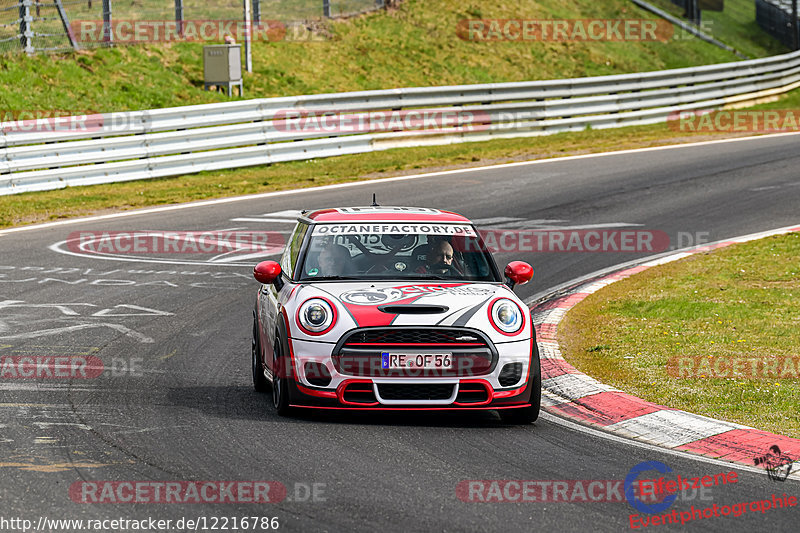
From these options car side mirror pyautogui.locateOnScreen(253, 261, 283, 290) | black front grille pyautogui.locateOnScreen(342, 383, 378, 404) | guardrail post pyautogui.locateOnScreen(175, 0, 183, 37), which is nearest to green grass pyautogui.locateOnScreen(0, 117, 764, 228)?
guardrail post pyautogui.locateOnScreen(175, 0, 183, 37)

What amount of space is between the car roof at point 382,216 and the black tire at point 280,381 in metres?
1.36

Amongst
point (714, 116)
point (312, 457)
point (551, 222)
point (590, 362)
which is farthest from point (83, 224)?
point (714, 116)

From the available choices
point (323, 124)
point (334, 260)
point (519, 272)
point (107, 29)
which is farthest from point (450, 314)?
point (107, 29)

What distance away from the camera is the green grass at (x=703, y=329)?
828 cm

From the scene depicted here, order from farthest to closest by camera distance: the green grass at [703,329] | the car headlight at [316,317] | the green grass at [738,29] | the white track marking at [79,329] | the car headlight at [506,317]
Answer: the green grass at [738,29]
the white track marking at [79,329]
the green grass at [703,329]
the car headlight at [506,317]
the car headlight at [316,317]

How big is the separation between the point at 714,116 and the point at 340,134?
1184 cm

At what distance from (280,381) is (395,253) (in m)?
1.46

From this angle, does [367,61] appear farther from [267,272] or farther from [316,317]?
[316,317]

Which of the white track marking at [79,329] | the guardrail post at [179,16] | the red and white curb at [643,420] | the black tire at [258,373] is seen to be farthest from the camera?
the guardrail post at [179,16]

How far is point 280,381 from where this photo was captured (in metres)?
7.71

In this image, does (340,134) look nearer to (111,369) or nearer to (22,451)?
(111,369)

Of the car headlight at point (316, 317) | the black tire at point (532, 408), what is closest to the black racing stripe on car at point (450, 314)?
the black tire at point (532, 408)

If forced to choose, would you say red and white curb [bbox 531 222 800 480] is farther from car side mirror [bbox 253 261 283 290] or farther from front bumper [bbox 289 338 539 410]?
car side mirror [bbox 253 261 283 290]

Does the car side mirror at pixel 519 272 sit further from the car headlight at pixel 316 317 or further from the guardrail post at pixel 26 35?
the guardrail post at pixel 26 35
